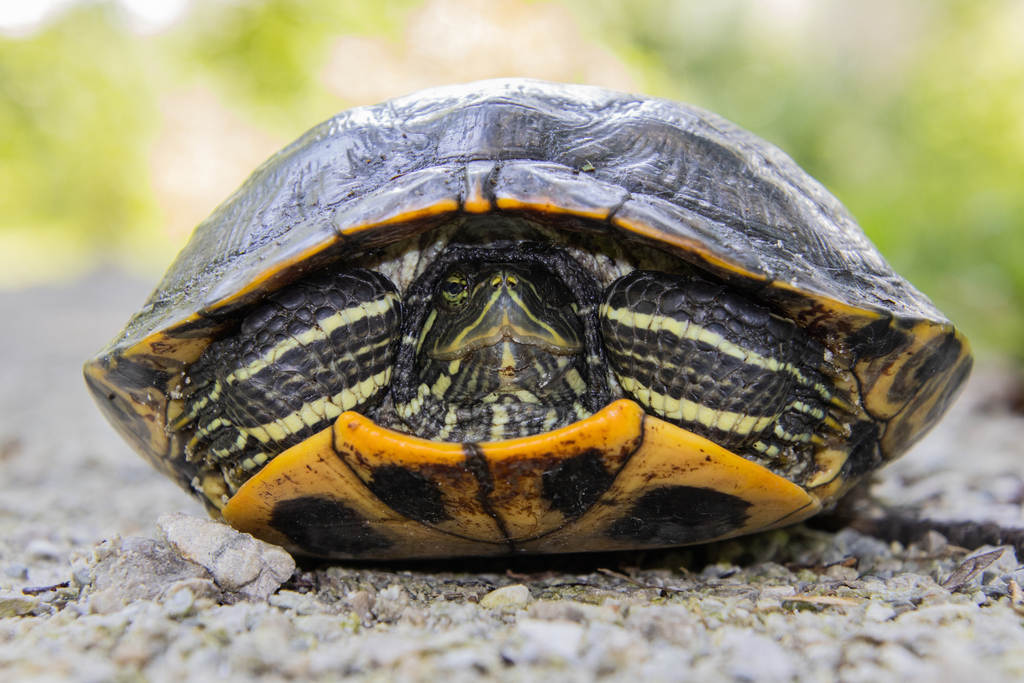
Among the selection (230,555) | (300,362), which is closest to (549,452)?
(300,362)

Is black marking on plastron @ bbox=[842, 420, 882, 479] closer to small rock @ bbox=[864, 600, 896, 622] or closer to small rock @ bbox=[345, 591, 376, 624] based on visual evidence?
small rock @ bbox=[864, 600, 896, 622]

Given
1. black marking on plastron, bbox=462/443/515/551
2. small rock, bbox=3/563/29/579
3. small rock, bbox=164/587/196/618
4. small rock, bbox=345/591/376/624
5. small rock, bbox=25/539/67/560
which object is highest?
black marking on plastron, bbox=462/443/515/551

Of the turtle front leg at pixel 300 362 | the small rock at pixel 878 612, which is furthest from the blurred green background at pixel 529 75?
the turtle front leg at pixel 300 362

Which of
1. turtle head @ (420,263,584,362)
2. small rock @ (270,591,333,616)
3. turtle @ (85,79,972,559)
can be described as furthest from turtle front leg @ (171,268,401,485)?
small rock @ (270,591,333,616)

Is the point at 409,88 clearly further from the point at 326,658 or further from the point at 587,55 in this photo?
the point at 326,658

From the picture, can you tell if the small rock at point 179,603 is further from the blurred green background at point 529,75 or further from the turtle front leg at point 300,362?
the blurred green background at point 529,75

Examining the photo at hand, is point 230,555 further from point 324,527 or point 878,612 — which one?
point 878,612

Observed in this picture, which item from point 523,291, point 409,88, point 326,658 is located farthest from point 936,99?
point 326,658
